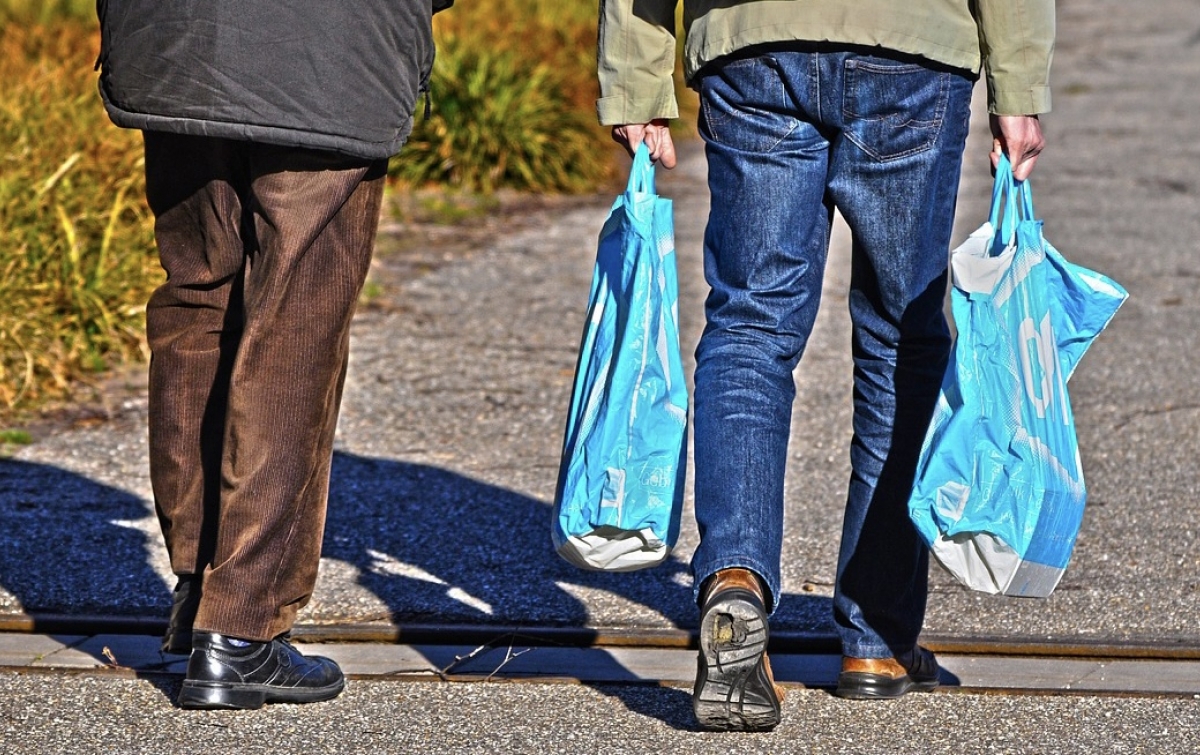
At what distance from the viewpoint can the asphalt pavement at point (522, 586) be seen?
9.68ft

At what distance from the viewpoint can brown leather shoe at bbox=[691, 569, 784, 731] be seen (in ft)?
8.75

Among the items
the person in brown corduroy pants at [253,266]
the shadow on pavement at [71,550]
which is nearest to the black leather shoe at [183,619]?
the person in brown corduroy pants at [253,266]

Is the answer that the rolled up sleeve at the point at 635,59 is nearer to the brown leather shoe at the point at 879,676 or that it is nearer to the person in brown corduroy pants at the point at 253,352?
the person in brown corduroy pants at the point at 253,352

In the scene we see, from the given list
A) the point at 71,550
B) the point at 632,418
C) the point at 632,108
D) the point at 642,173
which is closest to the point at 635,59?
the point at 632,108

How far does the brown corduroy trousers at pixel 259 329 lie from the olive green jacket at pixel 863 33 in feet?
1.64

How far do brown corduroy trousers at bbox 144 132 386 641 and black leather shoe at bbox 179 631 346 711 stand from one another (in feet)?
0.13

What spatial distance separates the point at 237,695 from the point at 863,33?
1586mm

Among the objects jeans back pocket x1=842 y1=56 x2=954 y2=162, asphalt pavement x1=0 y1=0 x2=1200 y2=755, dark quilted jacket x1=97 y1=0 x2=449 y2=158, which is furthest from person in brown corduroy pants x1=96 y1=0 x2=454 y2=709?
jeans back pocket x1=842 y1=56 x2=954 y2=162

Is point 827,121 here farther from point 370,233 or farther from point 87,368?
point 87,368

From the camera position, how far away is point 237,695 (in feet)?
9.77

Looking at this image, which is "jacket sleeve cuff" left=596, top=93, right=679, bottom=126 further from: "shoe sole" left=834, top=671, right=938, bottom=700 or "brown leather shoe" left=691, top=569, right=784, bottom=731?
"shoe sole" left=834, top=671, right=938, bottom=700

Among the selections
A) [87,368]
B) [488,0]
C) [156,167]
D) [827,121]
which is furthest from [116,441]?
[488,0]

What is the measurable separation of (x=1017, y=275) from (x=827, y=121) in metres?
0.41

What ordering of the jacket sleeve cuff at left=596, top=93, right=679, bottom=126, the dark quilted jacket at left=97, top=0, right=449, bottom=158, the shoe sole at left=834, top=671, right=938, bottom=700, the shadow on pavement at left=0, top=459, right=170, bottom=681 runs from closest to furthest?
1. the dark quilted jacket at left=97, top=0, right=449, bottom=158
2. the jacket sleeve cuff at left=596, top=93, right=679, bottom=126
3. the shoe sole at left=834, top=671, right=938, bottom=700
4. the shadow on pavement at left=0, top=459, right=170, bottom=681
